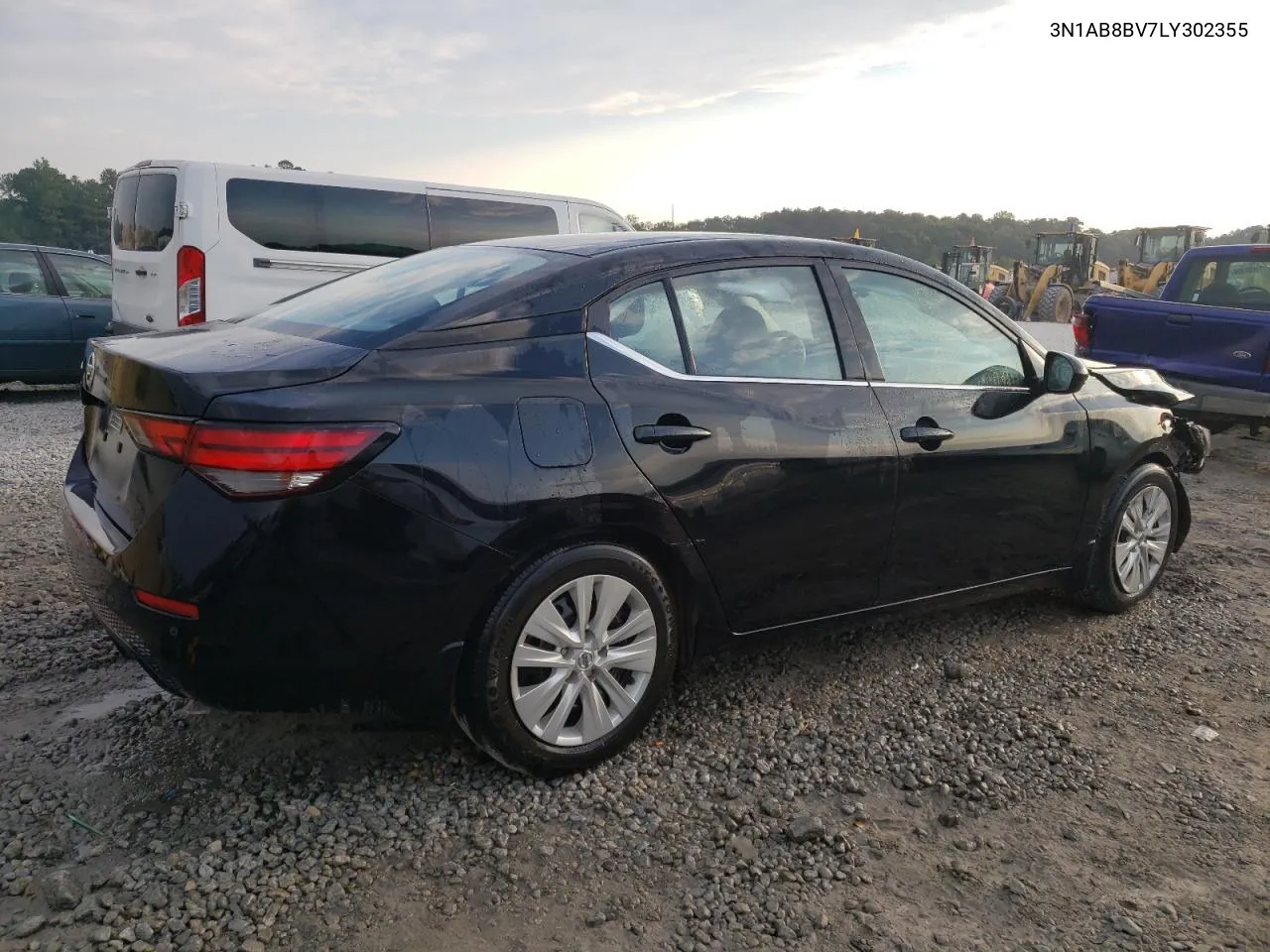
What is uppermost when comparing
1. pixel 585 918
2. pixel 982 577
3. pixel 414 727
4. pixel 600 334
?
pixel 600 334

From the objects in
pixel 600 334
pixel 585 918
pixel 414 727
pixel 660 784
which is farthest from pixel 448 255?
pixel 585 918

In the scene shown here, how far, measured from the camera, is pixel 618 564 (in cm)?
283

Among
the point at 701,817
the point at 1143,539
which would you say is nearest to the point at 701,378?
the point at 701,817

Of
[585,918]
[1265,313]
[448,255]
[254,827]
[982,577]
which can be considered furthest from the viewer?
[1265,313]

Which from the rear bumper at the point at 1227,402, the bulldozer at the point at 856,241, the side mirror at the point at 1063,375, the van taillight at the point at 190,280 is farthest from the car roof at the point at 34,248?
the rear bumper at the point at 1227,402

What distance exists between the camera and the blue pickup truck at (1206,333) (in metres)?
7.45

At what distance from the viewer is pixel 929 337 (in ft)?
12.1

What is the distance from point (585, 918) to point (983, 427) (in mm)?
2298

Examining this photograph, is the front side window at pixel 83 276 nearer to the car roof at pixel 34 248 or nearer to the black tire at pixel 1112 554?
the car roof at pixel 34 248

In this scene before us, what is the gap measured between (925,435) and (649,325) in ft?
3.63

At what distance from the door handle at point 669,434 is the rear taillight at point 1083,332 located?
6.46 meters

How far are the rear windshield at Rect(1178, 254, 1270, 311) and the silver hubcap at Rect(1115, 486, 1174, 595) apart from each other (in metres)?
4.96

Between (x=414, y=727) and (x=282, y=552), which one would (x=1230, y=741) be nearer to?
(x=414, y=727)

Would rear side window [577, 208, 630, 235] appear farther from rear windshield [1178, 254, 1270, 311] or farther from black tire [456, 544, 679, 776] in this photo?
black tire [456, 544, 679, 776]
